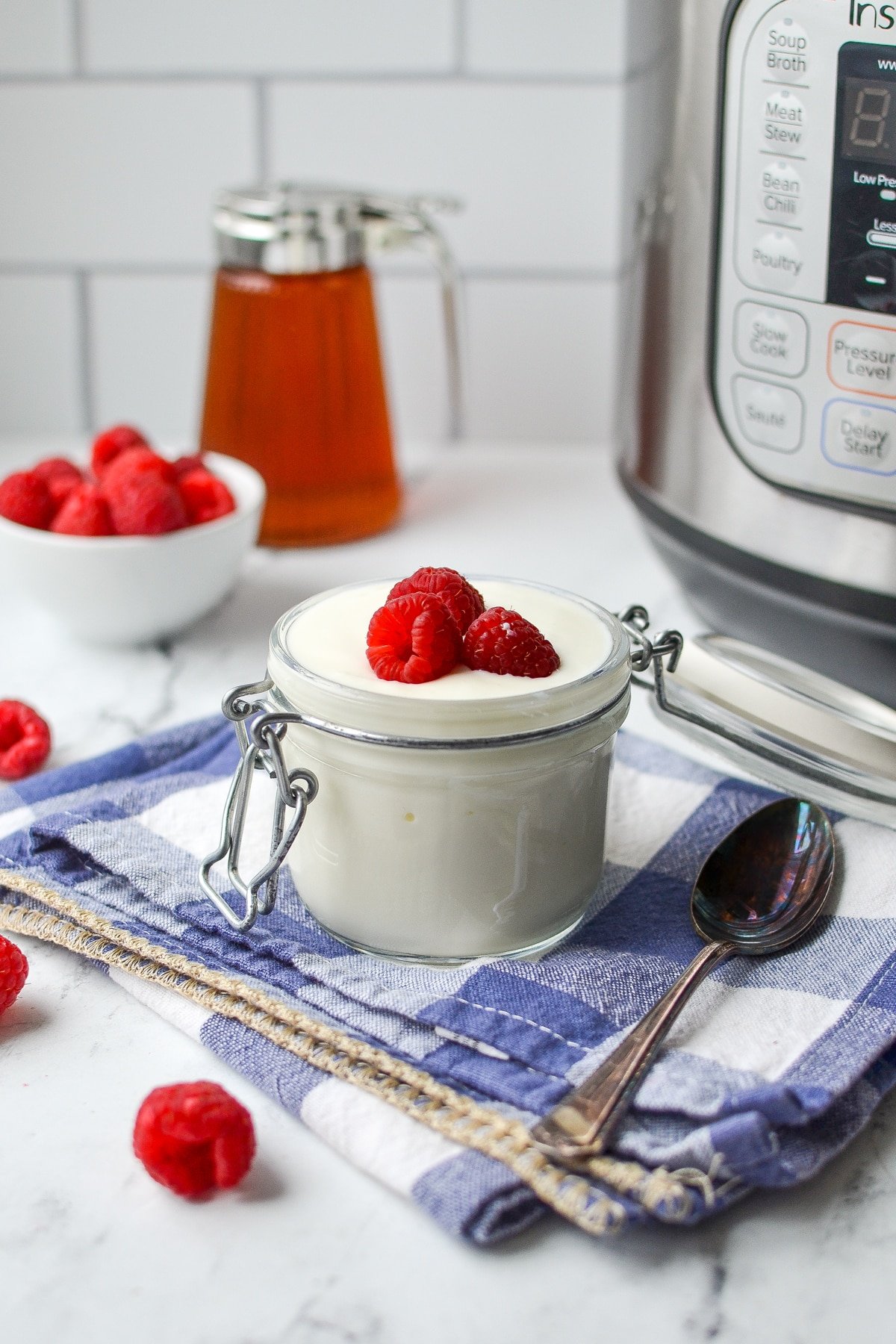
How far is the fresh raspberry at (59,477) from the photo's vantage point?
74 centimetres

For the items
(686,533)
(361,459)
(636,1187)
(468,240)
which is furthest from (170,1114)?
(468,240)

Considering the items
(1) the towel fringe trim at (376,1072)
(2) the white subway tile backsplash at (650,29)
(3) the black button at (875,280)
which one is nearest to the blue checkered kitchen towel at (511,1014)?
(1) the towel fringe trim at (376,1072)

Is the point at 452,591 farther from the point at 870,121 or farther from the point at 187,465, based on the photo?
the point at 187,465

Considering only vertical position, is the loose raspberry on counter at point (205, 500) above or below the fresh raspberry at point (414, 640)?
below

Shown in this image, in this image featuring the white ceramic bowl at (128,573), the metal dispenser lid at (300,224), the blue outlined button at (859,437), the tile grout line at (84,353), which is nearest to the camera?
the blue outlined button at (859,437)

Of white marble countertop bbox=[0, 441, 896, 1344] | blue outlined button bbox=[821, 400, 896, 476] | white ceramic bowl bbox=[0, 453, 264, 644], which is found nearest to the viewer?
white marble countertop bbox=[0, 441, 896, 1344]

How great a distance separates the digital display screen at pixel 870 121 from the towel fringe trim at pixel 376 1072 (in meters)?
0.37

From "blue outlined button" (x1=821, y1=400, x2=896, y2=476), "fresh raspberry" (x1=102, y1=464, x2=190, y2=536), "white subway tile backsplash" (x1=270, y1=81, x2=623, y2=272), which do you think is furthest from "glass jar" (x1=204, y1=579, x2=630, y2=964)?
"white subway tile backsplash" (x1=270, y1=81, x2=623, y2=272)

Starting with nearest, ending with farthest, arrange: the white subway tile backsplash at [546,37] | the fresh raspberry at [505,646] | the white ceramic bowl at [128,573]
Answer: the fresh raspberry at [505,646] → the white ceramic bowl at [128,573] → the white subway tile backsplash at [546,37]

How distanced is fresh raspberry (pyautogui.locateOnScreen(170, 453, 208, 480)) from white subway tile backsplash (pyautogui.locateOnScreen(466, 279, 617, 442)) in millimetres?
343

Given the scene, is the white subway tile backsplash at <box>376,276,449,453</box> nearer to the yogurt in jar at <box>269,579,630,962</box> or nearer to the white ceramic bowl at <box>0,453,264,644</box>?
the white ceramic bowl at <box>0,453,264,644</box>

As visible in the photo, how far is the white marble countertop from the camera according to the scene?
0.35m

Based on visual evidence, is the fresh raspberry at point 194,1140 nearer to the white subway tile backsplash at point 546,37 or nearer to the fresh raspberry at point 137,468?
the fresh raspberry at point 137,468

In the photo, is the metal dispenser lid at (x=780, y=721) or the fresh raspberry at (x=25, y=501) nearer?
the metal dispenser lid at (x=780, y=721)
